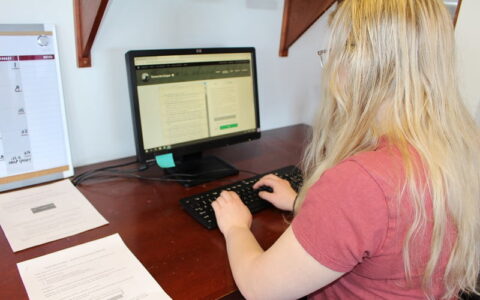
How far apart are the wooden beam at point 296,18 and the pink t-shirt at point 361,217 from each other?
896 millimetres

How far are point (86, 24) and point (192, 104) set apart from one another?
0.36m

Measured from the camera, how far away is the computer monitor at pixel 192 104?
105 centimetres

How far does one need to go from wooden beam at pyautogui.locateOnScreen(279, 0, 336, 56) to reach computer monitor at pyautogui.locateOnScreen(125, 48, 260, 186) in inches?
12.5

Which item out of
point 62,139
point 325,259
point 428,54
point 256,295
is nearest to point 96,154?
point 62,139

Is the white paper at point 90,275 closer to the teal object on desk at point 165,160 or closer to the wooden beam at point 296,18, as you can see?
the teal object on desk at point 165,160

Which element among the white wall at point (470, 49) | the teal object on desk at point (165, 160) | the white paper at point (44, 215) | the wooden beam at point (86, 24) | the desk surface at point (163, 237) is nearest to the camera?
the desk surface at point (163, 237)

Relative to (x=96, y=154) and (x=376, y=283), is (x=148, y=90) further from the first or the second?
(x=376, y=283)

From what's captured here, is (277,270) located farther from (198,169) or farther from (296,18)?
(296,18)

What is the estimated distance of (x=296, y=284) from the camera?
62 centimetres

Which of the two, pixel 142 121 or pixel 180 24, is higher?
pixel 180 24

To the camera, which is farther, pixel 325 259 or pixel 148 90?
pixel 148 90

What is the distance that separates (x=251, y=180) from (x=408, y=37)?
592 mm

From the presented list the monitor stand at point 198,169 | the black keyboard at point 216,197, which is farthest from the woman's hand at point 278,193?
the monitor stand at point 198,169

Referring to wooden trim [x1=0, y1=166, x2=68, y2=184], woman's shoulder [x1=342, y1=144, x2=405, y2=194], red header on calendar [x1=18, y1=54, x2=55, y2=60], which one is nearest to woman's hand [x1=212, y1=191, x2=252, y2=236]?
woman's shoulder [x1=342, y1=144, x2=405, y2=194]
